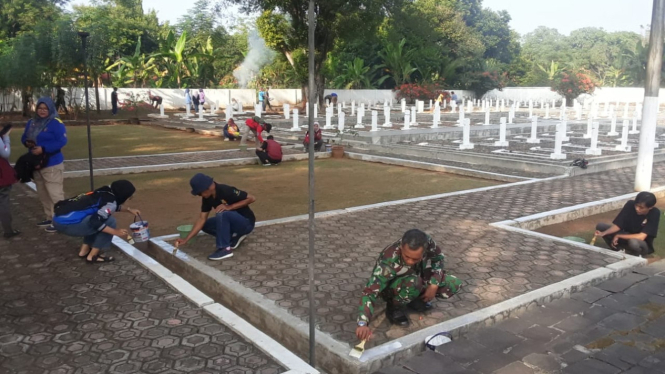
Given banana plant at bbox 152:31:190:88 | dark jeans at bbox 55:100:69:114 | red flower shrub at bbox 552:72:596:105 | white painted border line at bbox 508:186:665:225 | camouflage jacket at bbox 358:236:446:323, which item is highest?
banana plant at bbox 152:31:190:88

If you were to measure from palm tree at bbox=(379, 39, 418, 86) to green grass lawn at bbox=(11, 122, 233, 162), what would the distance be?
22.0m

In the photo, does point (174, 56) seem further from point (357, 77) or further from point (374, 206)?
point (374, 206)

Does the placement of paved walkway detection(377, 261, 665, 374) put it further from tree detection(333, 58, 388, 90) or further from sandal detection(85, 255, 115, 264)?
tree detection(333, 58, 388, 90)

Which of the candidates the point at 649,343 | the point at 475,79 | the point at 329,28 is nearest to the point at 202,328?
the point at 649,343

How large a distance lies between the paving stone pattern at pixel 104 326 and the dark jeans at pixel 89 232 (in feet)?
0.74

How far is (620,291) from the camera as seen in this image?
15.6 ft

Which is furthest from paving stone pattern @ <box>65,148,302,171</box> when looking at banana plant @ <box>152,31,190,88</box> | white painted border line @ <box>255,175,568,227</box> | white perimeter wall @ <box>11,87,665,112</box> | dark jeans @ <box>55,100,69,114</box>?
banana plant @ <box>152,31,190,88</box>

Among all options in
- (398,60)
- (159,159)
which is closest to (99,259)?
(159,159)

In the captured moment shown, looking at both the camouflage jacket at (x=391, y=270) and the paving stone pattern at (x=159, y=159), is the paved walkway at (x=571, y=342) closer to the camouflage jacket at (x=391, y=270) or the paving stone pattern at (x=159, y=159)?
the camouflage jacket at (x=391, y=270)

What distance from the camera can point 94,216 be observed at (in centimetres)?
514

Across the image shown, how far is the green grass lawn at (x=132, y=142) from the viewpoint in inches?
579

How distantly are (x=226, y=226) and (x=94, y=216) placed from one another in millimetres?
1269

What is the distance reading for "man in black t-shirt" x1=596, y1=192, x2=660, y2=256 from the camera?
18.0 feet

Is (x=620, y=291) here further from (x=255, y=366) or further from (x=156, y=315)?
(x=156, y=315)
